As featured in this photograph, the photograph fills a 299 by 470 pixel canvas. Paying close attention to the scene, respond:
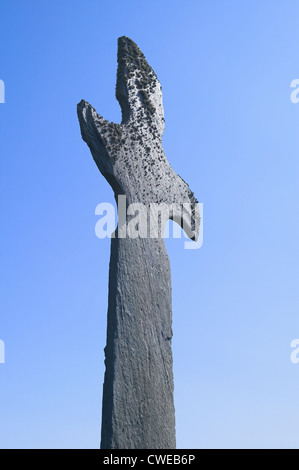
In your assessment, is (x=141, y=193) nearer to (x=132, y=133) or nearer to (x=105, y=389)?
(x=132, y=133)

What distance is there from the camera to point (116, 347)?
5.79m

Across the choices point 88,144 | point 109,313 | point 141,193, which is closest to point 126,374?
point 109,313

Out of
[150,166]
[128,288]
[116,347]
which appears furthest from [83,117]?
[116,347]

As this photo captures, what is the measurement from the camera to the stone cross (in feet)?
→ 18.8

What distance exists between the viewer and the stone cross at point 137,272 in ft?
18.8

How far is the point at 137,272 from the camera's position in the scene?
20.3 feet

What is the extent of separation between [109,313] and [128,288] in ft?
1.01
